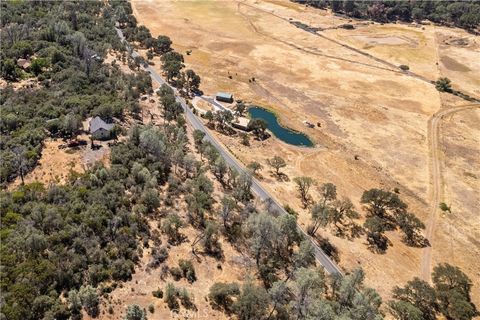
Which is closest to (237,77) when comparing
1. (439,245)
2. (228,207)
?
(228,207)

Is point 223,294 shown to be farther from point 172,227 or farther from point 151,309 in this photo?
point 172,227

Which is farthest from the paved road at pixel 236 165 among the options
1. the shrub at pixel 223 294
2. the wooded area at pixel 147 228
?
the shrub at pixel 223 294

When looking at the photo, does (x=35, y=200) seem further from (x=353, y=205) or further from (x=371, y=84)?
(x=371, y=84)

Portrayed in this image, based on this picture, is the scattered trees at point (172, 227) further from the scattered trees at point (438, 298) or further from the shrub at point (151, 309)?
the scattered trees at point (438, 298)

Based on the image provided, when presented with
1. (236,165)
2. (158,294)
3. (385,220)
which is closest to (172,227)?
(158,294)

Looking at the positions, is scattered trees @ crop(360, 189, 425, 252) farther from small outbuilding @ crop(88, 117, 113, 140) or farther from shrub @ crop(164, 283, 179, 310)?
small outbuilding @ crop(88, 117, 113, 140)

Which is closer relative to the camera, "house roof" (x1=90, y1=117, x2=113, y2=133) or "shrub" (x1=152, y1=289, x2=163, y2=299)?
"shrub" (x1=152, y1=289, x2=163, y2=299)

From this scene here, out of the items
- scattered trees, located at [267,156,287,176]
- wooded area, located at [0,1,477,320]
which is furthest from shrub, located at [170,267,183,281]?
scattered trees, located at [267,156,287,176]
